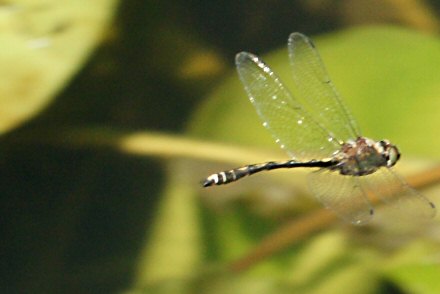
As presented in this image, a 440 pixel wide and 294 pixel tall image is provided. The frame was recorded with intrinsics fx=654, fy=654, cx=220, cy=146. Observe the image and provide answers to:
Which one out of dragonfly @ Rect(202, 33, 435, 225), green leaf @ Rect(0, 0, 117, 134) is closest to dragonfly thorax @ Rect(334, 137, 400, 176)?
dragonfly @ Rect(202, 33, 435, 225)

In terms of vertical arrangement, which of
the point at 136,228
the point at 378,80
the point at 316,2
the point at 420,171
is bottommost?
the point at 420,171

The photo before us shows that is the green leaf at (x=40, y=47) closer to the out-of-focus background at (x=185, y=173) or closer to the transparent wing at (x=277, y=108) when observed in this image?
the out-of-focus background at (x=185, y=173)

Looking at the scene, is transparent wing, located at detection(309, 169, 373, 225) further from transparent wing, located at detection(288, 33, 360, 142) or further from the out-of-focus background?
the out-of-focus background

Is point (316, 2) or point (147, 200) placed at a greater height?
point (316, 2)

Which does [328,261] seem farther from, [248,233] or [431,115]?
[431,115]

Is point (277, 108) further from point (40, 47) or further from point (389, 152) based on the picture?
point (40, 47)

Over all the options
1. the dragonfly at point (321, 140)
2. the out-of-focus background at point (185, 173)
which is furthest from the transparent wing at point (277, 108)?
→ the out-of-focus background at point (185, 173)

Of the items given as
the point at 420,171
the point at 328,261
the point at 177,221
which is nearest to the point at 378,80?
the point at 420,171
